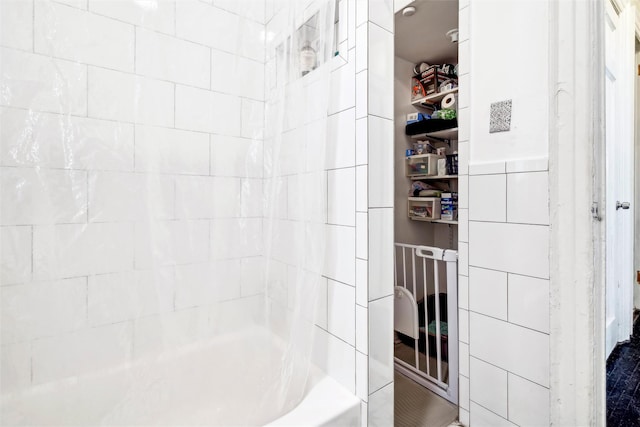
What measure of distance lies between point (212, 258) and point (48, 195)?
0.52 meters

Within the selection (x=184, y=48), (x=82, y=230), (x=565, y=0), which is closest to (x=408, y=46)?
(x=565, y=0)

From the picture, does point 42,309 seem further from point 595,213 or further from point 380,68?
point 595,213

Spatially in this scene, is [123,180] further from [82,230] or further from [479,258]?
[479,258]

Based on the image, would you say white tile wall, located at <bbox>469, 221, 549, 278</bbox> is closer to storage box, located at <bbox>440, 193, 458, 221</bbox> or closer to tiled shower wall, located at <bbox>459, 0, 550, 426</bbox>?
tiled shower wall, located at <bbox>459, 0, 550, 426</bbox>

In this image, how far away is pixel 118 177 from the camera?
0.97m

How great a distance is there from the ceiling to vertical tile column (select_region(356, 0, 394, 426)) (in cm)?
100

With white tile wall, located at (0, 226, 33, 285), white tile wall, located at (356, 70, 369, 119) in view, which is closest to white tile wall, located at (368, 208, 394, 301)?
white tile wall, located at (356, 70, 369, 119)

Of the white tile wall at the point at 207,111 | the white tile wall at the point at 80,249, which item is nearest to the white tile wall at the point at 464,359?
the white tile wall at the point at 207,111

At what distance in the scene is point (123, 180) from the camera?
0.98 meters

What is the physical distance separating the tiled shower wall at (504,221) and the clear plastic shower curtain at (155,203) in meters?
0.64

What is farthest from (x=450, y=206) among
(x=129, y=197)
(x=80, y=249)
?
(x=80, y=249)

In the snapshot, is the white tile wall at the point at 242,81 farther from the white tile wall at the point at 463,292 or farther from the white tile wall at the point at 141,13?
the white tile wall at the point at 463,292

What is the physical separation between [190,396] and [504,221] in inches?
49.8

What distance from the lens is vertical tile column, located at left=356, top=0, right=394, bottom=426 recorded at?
0.93 metres
